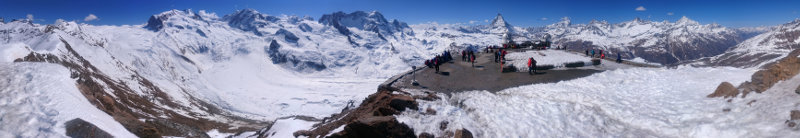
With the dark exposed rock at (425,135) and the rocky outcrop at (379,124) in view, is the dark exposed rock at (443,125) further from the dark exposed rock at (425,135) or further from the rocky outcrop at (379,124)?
the rocky outcrop at (379,124)

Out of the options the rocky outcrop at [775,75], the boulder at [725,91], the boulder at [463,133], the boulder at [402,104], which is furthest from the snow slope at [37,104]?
the rocky outcrop at [775,75]

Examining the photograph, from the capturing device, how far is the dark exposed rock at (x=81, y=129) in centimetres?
1883

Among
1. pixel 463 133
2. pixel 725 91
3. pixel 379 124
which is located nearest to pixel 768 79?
pixel 725 91

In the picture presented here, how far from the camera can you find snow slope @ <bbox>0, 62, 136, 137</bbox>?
714 inches

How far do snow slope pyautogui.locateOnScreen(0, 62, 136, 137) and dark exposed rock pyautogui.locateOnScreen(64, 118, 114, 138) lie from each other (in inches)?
11.2

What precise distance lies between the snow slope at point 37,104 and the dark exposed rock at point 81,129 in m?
0.28

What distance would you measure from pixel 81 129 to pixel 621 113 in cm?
2612

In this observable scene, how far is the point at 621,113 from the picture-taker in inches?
688

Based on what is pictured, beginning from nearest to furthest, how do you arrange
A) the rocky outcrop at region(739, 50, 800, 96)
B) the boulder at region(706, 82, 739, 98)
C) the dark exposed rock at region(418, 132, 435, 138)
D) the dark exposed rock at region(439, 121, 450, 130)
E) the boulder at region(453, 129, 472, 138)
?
the boulder at region(453, 129, 472, 138) → the dark exposed rock at region(418, 132, 435, 138) → the rocky outcrop at region(739, 50, 800, 96) → the dark exposed rock at region(439, 121, 450, 130) → the boulder at region(706, 82, 739, 98)

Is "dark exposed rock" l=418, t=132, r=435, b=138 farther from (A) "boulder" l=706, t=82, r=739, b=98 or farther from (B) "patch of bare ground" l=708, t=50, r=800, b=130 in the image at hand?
(A) "boulder" l=706, t=82, r=739, b=98

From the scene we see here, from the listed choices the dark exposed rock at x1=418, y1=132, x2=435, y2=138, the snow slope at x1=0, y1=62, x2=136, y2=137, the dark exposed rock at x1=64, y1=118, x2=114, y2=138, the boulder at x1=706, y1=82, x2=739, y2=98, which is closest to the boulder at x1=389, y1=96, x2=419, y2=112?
the dark exposed rock at x1=418, y1=132, x2=435, y2=138

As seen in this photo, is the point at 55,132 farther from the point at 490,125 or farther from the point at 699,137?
the point at 699,137

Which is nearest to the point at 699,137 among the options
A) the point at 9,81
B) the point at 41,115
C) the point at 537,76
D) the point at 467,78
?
the point at 537,76

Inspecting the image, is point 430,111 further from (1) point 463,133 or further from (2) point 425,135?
(1) point 463,133
